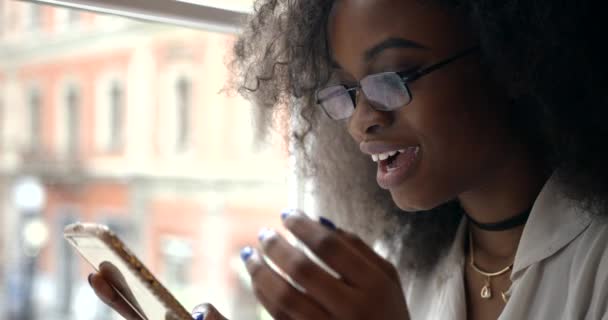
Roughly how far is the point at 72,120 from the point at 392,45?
3.85 m

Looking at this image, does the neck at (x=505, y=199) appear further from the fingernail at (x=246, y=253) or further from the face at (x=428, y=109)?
the fingernail at (x=246, y=253)

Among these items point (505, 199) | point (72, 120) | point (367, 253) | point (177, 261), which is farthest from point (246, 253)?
point (72, 120)

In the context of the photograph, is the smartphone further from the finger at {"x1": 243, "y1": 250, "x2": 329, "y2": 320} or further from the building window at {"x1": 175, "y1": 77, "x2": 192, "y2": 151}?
the building window at {"x1": 175, "y1": 77, "x2": 192, "y2": 151}

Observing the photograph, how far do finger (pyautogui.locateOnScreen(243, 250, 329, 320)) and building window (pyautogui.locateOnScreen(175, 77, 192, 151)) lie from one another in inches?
130

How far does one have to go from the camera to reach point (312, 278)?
631 millimetres

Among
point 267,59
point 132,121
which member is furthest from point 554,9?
point 132,121

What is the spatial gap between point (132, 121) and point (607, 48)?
11.8ft

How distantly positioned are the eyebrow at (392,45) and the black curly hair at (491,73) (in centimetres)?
7

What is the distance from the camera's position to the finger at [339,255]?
639mm

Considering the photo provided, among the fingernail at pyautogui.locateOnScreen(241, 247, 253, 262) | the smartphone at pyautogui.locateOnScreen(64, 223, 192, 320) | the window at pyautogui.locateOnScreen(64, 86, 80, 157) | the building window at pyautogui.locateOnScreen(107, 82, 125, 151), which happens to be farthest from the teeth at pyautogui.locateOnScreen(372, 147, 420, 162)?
the window at pyautogui.locateOnScreen(64, 86, 80, 157)

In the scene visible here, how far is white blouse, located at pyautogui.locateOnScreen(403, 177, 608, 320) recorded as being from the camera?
0.70 meters

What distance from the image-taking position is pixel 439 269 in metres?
0.98

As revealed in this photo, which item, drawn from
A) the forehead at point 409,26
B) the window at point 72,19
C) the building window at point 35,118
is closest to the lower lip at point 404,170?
the forehead at point 409,26

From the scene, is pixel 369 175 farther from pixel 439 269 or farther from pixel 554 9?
pixel 554 9
